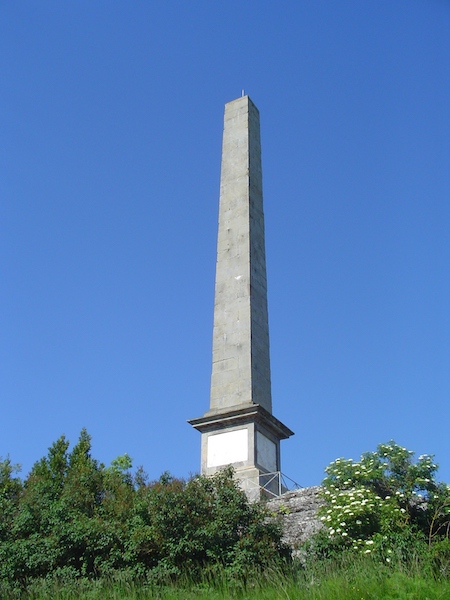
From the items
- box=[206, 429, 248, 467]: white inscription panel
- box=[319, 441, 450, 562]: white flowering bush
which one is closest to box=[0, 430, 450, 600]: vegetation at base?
box=[319, 441, 450, 562]: white flowering bush

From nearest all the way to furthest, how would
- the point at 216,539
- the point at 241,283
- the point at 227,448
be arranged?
1. the point at 216,539
2. the point at 227,448
3. the point at 241,283

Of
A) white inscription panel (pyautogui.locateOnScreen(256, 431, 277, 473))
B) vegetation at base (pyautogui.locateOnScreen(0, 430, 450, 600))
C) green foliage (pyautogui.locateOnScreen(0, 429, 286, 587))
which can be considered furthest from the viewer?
white inscription panel (pyautogui.locateOnScreen(256, 431, 277, 473))

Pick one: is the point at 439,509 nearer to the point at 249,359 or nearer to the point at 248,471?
the point at 248,471

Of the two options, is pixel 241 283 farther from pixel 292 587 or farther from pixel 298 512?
pixel 292 587

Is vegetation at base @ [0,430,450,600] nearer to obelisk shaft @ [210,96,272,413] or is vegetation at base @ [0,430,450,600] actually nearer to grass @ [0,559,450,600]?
grass @ [0,559,450,600]

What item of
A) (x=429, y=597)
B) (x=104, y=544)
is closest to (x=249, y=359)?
(x=104, y=544)

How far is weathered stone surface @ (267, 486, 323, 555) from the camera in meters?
12.4

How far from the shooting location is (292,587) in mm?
9359

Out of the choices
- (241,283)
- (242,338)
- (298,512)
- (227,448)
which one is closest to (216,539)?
(298,512)

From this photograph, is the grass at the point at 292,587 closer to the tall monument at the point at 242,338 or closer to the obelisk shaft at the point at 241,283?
the tall monument at the point at 242,338

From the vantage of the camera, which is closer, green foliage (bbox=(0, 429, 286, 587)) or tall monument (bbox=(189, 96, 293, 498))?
green foliage (bbox=(0, 429, 286, 587))

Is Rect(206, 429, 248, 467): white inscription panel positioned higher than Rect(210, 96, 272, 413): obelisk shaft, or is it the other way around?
Rect(210, 96, 272, 413): obelisk shaft

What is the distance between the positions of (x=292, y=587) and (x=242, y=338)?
324 inches

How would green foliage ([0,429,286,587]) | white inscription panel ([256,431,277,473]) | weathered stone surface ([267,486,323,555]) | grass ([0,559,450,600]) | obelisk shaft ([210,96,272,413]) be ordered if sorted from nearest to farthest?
grass ([0,559,450,600]) < green foliage ([0,429,286,587]) < weathered stone surface ([267,486,323,555]) < white inscription panel ([256,431,277,473]) < obelisk shaft ([210,96,272,413])
